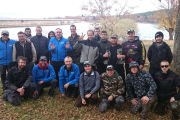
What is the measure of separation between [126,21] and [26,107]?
72.9ft

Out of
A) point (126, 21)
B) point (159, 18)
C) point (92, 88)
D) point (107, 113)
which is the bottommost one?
point (107, 113)

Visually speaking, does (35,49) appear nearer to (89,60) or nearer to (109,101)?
(89,60)

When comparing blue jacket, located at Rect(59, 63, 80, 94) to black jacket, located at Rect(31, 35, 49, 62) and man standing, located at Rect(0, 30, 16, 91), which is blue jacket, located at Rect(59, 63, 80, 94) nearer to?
black jacket, located at Rect(31, 35, 49, 62)

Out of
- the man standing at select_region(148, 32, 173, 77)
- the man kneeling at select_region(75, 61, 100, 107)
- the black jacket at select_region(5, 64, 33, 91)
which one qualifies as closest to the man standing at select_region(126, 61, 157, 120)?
the man standing at select_region(148, 32, 173, 77)

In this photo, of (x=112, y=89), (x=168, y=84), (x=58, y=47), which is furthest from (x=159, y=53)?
(x=58, y=47)

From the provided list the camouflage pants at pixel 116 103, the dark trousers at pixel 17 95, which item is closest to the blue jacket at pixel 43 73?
the dark trousers at pixel 17 95

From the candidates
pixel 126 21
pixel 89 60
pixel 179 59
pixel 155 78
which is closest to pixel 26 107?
pixel 89 60

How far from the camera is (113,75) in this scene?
516 cm

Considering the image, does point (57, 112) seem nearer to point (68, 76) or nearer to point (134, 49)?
point (68, 76)

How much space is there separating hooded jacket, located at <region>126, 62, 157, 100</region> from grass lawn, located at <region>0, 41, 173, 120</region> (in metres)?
0.72

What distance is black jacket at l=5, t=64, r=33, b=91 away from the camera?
17.9 ft

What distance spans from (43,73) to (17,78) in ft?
3.11

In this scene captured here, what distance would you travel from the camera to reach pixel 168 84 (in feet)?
14.9

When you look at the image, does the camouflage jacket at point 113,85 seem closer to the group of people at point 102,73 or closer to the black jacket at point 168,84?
the group of people at point 102,73
